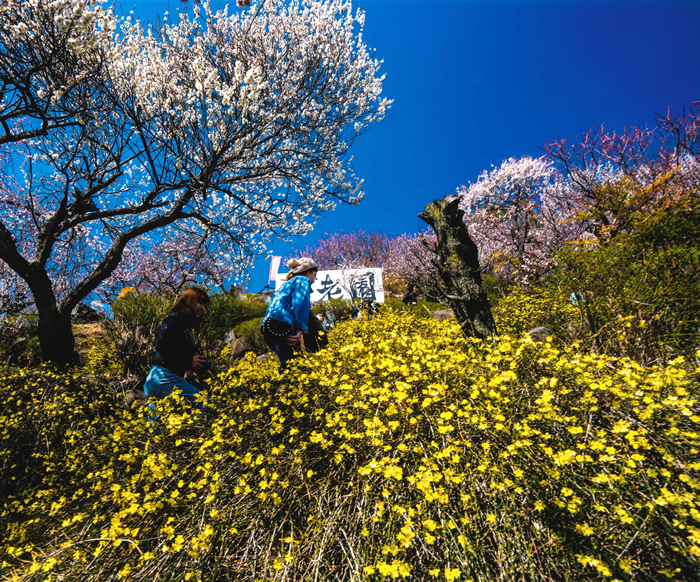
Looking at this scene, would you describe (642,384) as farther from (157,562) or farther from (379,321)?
(379,321)

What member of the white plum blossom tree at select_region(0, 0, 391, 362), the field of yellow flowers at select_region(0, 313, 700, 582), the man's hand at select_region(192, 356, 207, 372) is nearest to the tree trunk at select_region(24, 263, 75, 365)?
the white plum blossom tree at select_region(0, 0, 391, 362)

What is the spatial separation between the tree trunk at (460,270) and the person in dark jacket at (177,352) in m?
2.80

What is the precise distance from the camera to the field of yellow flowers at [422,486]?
120cm

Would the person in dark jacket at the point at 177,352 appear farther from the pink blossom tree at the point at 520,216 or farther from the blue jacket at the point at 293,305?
the pink blossom tree at the point at 520,216

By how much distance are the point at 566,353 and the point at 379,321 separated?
3.63m

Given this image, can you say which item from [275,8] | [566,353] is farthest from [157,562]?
[275,8]

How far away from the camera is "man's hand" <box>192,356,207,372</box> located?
299 cm

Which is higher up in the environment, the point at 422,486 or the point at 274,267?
the point at 274,267

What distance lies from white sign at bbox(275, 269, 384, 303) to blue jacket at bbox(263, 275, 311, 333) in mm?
7407

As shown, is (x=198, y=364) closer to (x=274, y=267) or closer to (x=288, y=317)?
(x=288, y=317)

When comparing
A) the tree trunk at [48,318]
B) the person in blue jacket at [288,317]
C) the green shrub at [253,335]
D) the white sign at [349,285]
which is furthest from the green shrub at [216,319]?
the white sign at [349,285]

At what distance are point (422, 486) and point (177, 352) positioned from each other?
2.61 metres

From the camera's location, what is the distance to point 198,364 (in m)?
3.03

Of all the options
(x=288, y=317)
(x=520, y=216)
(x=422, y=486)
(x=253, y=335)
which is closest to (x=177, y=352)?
(x=288, y=317)
